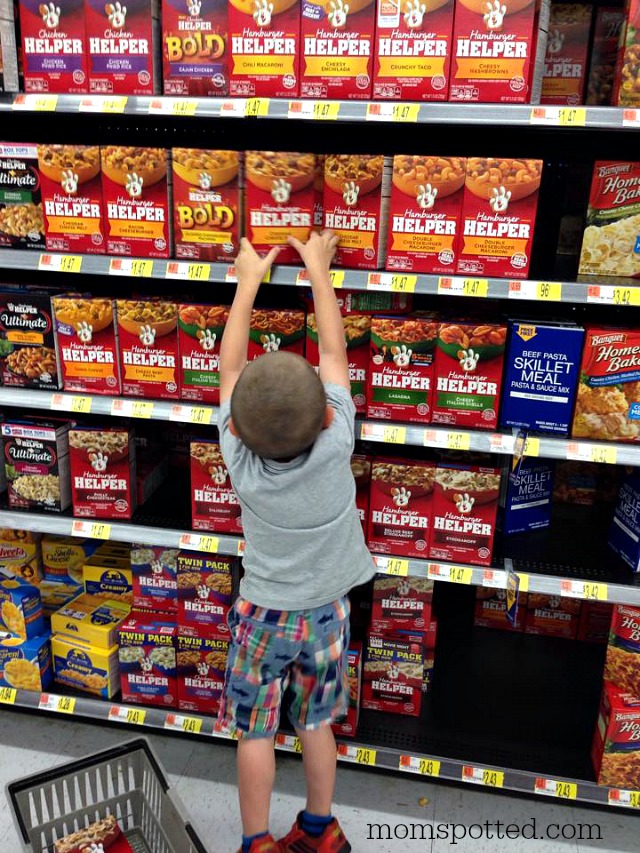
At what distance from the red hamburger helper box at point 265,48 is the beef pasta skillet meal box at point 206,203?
0.19m

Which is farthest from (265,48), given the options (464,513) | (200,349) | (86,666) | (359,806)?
(359,806)

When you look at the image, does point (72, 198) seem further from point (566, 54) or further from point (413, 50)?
point (566, 54)

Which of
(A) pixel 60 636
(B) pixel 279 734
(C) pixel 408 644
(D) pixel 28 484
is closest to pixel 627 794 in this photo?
(C) pixel 408 644

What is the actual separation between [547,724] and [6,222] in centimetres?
235

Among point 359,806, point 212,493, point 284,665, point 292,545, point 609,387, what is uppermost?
point 609,387

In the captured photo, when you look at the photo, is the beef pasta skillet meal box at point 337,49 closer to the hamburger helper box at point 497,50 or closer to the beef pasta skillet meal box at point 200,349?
the hamburger helper box at point 497,50

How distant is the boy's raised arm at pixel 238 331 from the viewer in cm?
194

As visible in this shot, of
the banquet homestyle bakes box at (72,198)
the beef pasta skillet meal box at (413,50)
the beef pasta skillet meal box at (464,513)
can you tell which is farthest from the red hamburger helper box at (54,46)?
the beef pasta skillet meal box at (464,513)

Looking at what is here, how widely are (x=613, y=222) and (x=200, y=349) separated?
1.22 m

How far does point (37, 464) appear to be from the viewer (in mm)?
2449

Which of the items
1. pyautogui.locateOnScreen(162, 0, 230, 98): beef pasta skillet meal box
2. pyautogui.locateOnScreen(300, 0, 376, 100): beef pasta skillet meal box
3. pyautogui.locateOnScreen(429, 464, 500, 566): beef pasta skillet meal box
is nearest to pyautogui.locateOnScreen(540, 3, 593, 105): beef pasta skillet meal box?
pyautogui.locateOnScreen(300, 0, 376, 100): beef pasta skillet meal box

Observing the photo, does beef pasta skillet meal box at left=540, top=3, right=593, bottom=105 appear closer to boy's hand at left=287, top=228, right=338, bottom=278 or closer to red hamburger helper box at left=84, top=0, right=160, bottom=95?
boy's hand at left=287, top=228, right=338, bottom=278

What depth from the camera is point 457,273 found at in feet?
6.71

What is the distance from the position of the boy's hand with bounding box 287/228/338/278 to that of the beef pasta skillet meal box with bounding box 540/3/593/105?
2.57 ft
